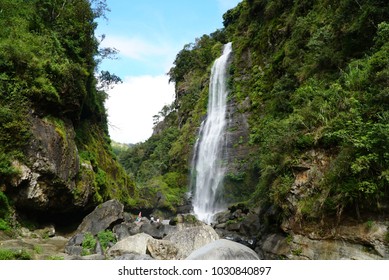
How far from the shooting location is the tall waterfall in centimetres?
2542

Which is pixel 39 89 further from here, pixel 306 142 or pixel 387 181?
pixel 387 181

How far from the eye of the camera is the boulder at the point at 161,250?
9250 mm

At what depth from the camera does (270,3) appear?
26.5 metres

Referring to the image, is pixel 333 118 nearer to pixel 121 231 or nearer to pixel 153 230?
pixel 153 230

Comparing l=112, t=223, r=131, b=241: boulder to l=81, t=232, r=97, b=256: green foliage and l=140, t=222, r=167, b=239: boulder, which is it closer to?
l=140, t=222, r=167, b=239: boulder

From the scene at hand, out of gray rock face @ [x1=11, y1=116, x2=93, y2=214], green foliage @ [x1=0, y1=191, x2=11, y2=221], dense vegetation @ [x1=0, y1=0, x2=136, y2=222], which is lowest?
green foliage @ [x1=0, y1=191, x2=11, y2=221]

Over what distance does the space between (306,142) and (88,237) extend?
27.3 ft

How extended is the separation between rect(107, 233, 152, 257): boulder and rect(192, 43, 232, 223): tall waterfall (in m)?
13.2

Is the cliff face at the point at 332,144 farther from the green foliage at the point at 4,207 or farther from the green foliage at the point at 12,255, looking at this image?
the green foliage at the point at 4,207

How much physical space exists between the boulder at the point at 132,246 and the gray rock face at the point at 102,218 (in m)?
4.12

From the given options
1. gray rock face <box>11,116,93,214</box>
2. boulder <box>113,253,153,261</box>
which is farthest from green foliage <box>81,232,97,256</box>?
gray rock face <box>11,116,93,214</box>

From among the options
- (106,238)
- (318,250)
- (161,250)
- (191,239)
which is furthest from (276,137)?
(106,238)

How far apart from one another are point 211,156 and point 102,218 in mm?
14292

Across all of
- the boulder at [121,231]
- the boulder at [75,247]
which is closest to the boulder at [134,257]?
the boulder at [75,247]
